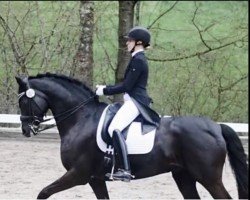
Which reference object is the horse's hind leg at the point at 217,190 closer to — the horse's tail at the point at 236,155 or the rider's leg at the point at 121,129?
the horse's tail at the point at 236,155

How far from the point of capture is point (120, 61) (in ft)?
38.7

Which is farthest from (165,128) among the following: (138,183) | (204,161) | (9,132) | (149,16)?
(149,16)

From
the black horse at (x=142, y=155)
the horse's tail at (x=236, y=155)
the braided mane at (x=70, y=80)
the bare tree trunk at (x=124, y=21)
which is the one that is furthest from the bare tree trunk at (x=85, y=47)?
the horse's tail at (x=236, y=155)

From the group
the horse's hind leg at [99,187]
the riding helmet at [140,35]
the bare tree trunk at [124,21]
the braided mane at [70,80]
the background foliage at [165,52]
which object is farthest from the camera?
the background foliage at [165,52]

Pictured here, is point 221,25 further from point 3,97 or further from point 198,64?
point 3,97

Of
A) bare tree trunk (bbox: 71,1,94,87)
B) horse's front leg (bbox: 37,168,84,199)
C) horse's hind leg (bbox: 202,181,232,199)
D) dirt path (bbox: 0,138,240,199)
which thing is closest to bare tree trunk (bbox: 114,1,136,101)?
bare tree trunk (bbox: 71,1,94,87)

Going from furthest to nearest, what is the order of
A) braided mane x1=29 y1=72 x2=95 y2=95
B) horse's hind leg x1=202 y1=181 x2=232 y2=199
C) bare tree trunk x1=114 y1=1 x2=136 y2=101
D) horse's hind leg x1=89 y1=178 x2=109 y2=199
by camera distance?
bare tree trunk x1=114 y1=1 x2=136 y2=101 → braided mane x1=29 y1=72 x2=95 y2=95 → horse's hind leg x1=89 y1=178 x2=109 y2=199 → horse's hind leg x1=202 y1=181 x2=232 y2=199

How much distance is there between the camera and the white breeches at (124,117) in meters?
5.52

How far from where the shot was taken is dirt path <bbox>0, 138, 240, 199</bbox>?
728 cm

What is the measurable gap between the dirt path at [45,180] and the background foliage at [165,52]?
6.75 ft

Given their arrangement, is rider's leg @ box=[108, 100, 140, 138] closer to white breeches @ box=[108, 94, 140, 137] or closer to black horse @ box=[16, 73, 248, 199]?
white breeches @ box=[108, 94, 140, 137]

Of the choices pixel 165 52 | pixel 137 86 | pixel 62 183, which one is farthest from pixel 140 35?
pixel 165 52

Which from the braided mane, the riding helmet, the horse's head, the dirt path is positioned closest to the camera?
the riding helmet

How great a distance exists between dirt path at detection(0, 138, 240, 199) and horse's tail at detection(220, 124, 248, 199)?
6.13 feet
